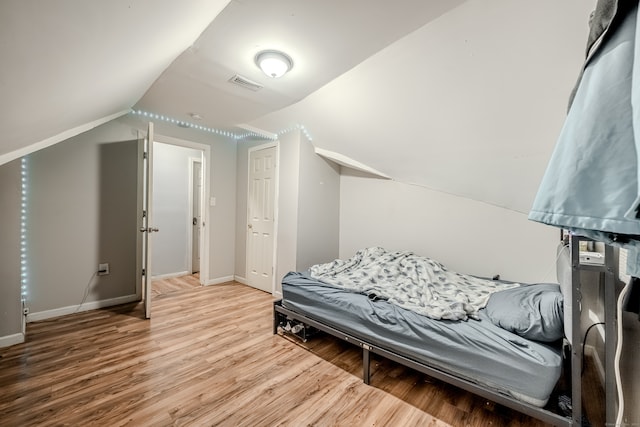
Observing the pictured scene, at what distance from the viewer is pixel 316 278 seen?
8.39 ft

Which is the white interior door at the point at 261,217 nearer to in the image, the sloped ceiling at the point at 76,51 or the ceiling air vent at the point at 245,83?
the ceiling air vent at the point at 245,83

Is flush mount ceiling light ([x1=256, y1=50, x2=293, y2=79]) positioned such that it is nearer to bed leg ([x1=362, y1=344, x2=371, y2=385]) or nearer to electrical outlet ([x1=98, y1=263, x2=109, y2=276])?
bed leg ([x1=362, y1=344, x2=371, y2=385])

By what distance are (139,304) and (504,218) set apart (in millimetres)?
4313

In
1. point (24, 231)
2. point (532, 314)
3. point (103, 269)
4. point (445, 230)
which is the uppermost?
point (445, 230)

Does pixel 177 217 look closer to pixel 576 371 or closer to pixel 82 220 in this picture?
pixel 82 220

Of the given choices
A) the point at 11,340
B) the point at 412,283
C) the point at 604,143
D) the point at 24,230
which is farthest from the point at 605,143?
the point at 24,230

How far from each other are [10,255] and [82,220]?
76cm

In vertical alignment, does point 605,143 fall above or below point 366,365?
→ above

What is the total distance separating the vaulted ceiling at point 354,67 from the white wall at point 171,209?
1578 mm

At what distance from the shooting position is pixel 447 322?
167cm

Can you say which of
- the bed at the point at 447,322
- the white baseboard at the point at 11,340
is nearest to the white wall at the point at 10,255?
the white baseboard at the point at 11,340

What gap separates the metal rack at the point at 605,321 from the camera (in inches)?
44.3

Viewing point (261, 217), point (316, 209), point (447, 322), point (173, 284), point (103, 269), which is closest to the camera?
point (447, 322)

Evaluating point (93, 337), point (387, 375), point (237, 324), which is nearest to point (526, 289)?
point (387, 375)
